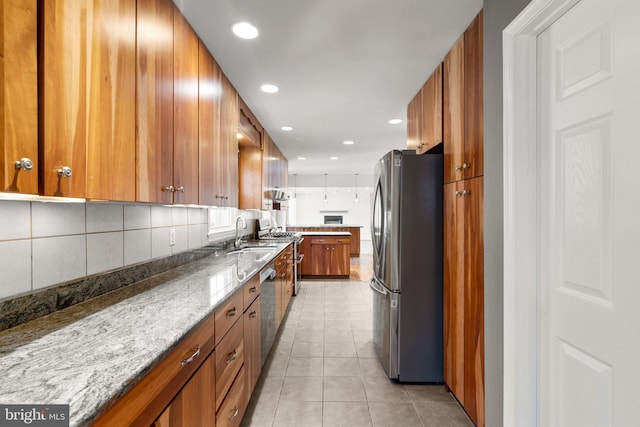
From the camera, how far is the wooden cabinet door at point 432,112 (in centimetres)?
228

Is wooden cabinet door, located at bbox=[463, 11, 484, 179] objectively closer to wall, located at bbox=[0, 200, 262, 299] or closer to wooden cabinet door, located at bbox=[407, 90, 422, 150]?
wooden cabinet door, located at bbox=[407, 90, 422, 150]

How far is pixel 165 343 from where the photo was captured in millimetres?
915

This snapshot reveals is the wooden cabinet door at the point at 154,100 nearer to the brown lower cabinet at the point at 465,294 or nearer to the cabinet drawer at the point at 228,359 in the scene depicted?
the cabinet drawer at the point at 228,359

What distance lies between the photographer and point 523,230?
1294mm

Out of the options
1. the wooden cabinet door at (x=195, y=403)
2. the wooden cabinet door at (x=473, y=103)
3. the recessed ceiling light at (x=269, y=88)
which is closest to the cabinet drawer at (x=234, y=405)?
the wooden cabinet door at (x=195, y=403)

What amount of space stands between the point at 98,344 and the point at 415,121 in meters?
2.85

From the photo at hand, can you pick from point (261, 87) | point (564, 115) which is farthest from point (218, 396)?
point (261, 87)

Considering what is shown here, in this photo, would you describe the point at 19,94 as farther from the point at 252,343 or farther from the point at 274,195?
the point at 274,195

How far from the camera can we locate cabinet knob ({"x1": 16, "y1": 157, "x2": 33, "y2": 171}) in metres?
0.77

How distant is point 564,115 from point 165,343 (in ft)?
5.36

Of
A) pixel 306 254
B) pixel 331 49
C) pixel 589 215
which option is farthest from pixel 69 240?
pixel 306 254

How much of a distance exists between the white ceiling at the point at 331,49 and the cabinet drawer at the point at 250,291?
1573mm

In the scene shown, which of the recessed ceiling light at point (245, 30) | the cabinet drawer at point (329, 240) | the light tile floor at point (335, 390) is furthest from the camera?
the cabinet drawer at point (329, 240)

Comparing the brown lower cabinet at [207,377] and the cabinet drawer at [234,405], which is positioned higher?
the brown lower cabinet at [207,377]
